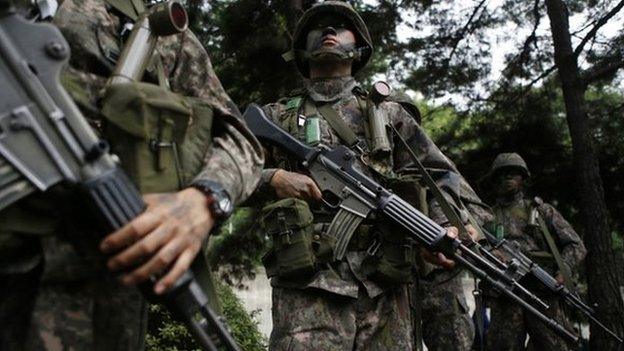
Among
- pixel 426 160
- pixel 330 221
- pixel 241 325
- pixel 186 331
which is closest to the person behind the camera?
pixel 330 221

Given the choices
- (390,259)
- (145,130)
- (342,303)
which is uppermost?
(145,130)

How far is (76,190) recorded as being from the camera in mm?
1618

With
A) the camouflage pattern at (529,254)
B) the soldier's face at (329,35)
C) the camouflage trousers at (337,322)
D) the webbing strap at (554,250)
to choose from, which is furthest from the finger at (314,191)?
the webbing strap at (554,250)

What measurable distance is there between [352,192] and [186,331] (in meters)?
2.28

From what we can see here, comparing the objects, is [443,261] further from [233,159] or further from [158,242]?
[158,242]

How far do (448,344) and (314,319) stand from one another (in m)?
2.25

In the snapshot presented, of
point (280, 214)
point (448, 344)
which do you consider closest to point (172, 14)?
point (280, 214)

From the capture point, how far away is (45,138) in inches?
62.7

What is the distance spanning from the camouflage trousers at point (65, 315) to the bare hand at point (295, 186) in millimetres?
2201

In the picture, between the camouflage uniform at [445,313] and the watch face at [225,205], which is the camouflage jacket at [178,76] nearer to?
the watch face at [225,205]

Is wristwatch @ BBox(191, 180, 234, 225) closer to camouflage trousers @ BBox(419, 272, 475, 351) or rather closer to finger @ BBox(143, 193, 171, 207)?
finger @ BBox(143, 193, 171, 207)

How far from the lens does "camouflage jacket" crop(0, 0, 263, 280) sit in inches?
66.2

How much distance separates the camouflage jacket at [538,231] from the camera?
883 cm

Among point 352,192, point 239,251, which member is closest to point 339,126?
point 352,192
